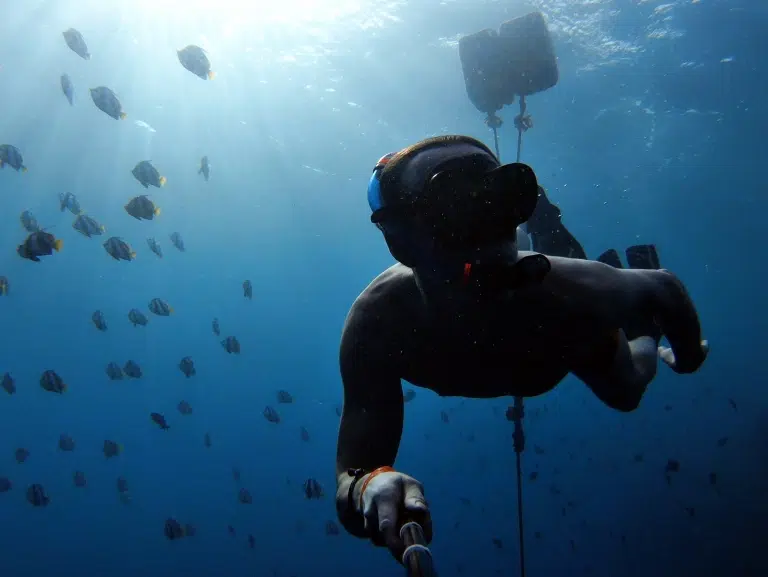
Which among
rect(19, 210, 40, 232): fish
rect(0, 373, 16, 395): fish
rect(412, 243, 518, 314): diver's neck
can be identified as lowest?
rect(412, 243, 518, 314): diver's neck

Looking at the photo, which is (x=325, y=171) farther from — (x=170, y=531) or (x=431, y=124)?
(x=170, y=531)

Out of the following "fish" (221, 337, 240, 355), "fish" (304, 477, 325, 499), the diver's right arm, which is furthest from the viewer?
"fish" (221, 337, 240, 355)

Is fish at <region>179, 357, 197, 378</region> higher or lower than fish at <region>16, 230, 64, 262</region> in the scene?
lower

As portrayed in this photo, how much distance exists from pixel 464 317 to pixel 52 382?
973 cm

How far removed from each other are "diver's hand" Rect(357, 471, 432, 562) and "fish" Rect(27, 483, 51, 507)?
11.6m

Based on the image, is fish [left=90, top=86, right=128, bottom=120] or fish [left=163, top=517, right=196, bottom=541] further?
fish [left=163, top=517, right=196, bottom=541]

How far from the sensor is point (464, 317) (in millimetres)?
2725

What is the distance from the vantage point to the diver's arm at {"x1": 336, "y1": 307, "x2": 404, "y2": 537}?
291cm

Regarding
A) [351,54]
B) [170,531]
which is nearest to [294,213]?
[351,54]

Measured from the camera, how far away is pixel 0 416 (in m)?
60.3

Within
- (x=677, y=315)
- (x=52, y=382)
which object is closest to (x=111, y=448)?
(x=52, y=382)

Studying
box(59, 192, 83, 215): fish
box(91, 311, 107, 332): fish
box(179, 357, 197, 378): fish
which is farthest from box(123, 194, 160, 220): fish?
box(179, 357, 197, 378): fish

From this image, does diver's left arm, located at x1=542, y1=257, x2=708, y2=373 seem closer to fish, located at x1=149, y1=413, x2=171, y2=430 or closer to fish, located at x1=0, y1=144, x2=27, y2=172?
fish, located at x1=149, y1=413, x2=171, y2=430

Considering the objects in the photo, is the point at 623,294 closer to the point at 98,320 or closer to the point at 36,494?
the point at 98,320
